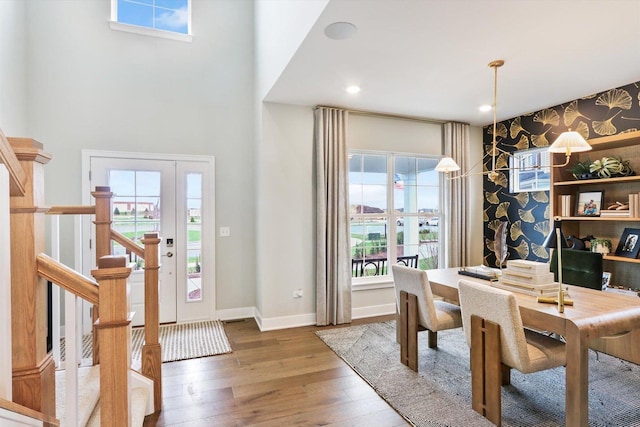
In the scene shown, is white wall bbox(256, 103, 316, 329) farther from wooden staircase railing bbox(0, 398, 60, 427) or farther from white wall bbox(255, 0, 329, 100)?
wooden staircase railing bbox(0, 398, 60, 427)

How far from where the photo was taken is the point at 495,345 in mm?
2121

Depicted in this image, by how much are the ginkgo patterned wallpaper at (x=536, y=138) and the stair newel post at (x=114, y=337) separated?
4.49 m

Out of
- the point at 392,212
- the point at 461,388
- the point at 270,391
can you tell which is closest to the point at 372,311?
the point at 392,212

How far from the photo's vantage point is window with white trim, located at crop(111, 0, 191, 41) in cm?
392

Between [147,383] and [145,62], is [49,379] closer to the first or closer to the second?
[147,383]

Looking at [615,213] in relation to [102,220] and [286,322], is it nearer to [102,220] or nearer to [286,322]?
[286,322]

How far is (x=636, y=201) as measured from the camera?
3129 millimetres

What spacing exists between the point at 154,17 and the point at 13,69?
5.22 ft

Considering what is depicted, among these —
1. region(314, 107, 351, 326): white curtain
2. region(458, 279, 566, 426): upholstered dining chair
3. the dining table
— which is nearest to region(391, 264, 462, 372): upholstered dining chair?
region(458, 279, 566, 426): upholstered dining chair

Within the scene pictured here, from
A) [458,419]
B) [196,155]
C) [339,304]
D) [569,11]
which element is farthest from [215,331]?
[569,11]

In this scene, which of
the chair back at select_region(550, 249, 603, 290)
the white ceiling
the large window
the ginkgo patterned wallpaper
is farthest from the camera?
the large window

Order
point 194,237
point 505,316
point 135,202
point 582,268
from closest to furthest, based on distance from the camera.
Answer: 1. point 505,316
2. point 582,268
3. point 135,202
4. point 194,237

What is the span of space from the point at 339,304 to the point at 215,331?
57.4 inches

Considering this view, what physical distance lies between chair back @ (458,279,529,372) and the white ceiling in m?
1.77
